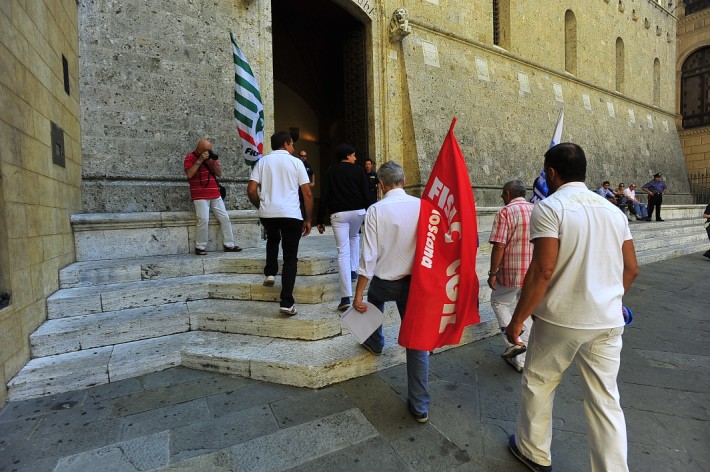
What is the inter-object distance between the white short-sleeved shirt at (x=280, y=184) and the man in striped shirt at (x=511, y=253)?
1.98 m

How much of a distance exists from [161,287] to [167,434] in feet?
6.77

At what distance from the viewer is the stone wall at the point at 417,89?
5723 millimetres

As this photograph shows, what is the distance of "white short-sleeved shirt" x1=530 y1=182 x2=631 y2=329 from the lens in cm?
187

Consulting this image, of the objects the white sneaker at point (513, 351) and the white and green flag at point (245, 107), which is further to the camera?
the white and green flag at point (245, 107)

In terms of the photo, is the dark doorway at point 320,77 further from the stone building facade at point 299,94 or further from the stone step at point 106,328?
the stone step at point 106,328

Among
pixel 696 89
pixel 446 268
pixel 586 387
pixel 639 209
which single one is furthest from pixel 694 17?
pixel 586 387

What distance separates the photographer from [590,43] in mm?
15195

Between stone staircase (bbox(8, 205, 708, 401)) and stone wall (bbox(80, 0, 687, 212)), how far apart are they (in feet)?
6.02

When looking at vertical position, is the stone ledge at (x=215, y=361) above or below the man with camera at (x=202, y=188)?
below

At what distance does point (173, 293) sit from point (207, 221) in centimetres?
149

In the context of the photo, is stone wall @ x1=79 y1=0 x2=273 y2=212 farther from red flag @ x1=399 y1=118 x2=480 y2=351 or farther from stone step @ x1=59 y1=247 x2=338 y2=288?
red flag @ x1=399 y1=118 x2=480 y2=351

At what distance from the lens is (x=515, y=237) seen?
346 centimetres

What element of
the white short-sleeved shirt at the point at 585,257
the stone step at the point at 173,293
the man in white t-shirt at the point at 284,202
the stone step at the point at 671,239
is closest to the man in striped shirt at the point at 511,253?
the white short-sleeved shirt at the point at 585,257

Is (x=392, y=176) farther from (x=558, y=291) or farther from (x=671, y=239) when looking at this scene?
(x=671, y=239)
